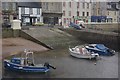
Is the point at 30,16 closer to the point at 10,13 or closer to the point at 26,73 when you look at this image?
the point at 10,13

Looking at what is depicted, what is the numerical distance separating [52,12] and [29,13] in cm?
543

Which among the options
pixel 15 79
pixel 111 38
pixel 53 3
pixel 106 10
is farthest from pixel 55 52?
pixel 106 10

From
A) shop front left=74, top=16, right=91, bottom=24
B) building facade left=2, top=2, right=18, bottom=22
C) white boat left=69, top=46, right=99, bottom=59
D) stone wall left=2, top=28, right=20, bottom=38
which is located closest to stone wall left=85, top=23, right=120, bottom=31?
shop front left=74, top=16, right=91, bottom=24

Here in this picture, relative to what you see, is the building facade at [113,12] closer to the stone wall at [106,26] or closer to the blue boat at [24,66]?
the stone wall at [106,26]

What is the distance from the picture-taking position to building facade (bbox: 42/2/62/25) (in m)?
68.8

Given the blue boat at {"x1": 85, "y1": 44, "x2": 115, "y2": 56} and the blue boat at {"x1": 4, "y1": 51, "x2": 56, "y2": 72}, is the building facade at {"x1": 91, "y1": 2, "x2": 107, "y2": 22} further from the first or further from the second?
the blue boat at {"x1": 4, "y1": 51, "x2": 56, "y2": 72}

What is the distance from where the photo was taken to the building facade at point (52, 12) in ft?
226

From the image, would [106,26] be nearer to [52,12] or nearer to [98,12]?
[52,12]

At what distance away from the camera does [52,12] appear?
69.5 metres

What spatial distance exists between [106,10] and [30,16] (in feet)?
77.6

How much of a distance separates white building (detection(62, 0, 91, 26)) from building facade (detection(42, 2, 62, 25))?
1.20m

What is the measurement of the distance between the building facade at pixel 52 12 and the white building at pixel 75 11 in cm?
120

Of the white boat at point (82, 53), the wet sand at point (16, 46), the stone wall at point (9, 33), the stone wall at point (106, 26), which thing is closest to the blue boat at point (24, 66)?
the wet sand at point (16, 46)

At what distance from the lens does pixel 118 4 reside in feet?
280
